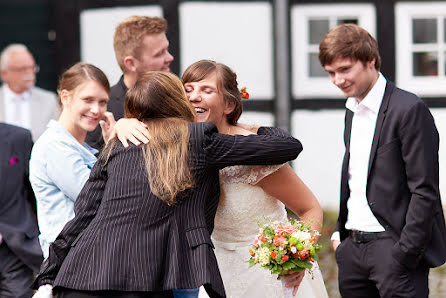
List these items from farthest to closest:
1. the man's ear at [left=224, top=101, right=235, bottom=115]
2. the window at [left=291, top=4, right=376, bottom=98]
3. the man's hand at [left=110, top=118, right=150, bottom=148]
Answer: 1. the window at [left=291, top=4, right=376, bottom=98]
2. the man's ear at [left=224, top=101, right=235, bottom=115]
3. the man's hand at [left=110, top=118, right=150, bottom=148]

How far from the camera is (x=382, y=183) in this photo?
427 cm

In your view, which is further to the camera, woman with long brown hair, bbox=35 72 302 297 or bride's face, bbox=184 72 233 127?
bride's face, bbox=184 72 233 127

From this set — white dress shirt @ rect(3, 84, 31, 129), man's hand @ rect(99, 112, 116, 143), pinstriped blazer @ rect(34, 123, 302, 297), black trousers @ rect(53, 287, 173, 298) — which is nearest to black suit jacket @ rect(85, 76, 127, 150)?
man's hand @ rect(99, 112, 116, 143)

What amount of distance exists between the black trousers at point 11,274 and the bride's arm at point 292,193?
1885 mm

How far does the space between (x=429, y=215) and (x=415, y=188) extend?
149mm

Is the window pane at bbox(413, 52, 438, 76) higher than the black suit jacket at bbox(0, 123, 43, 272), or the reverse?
the window pane at bbox(413, 52, 438, 76)

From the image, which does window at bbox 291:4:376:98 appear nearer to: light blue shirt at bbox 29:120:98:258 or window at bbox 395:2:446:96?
window at bbox 395:2:446:96

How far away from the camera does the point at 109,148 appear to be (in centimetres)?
347

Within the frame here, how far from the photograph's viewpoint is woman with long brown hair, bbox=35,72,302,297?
3201 millimetres

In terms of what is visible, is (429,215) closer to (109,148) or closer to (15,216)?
(109,148)

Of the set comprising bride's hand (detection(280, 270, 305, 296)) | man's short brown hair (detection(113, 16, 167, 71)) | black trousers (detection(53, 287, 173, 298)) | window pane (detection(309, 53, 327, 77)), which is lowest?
bride's hand (detection(280, 270, 305, 296))

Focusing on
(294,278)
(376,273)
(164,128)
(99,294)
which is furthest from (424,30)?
(99,294)

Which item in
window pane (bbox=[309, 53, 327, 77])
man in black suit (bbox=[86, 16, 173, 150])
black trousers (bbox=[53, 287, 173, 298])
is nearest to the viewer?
black trousers (bbox=[53, 287, 173, 298])

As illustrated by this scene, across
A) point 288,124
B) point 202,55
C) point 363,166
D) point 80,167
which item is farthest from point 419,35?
point 80,167
